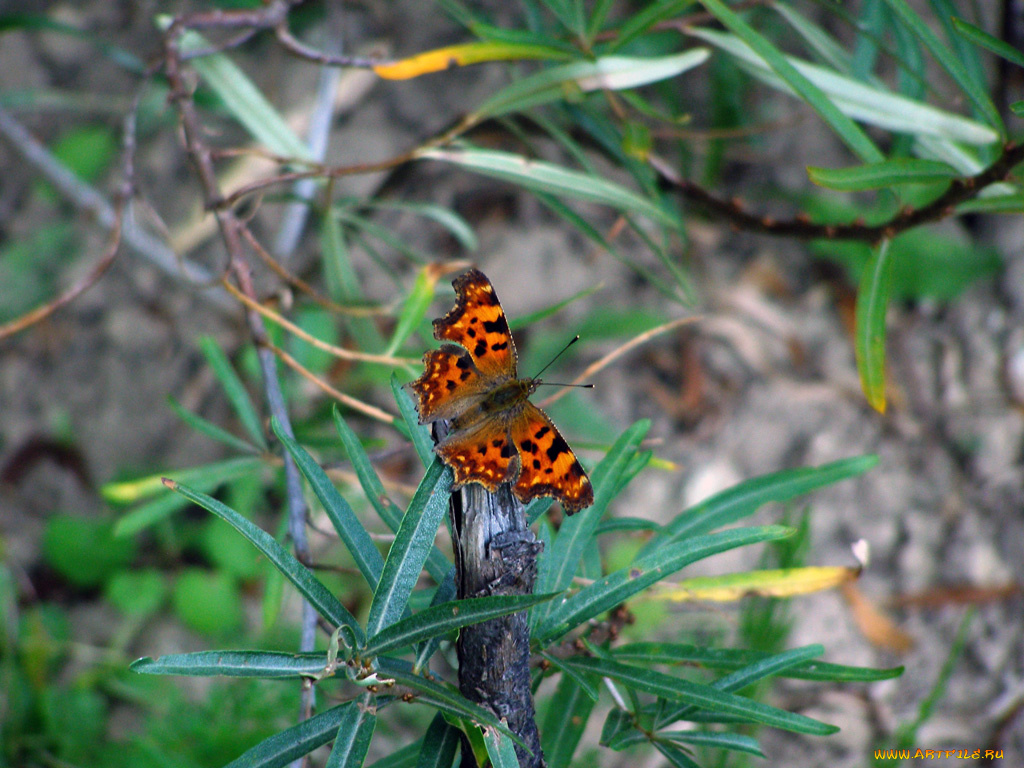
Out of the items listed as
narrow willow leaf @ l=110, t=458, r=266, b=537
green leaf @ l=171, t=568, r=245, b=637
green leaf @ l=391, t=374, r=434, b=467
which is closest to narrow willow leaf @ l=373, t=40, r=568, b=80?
green leaf @ l=391, t=374, r=434, b=467

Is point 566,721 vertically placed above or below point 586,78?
below

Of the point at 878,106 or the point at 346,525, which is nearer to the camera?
the point at 346,525

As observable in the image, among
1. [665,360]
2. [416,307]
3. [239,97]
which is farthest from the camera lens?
[665,360]

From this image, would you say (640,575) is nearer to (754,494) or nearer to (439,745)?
(439,745)

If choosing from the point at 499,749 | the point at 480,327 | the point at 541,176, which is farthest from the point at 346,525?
the point at 541,176

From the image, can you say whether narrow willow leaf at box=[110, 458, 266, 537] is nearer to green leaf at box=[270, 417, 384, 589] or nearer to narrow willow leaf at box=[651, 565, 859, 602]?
green leaf at box=[270, 417, 384, 589]

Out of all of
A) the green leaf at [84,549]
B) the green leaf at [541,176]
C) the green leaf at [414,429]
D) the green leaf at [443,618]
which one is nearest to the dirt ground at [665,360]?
the green leaf at [84,549]
